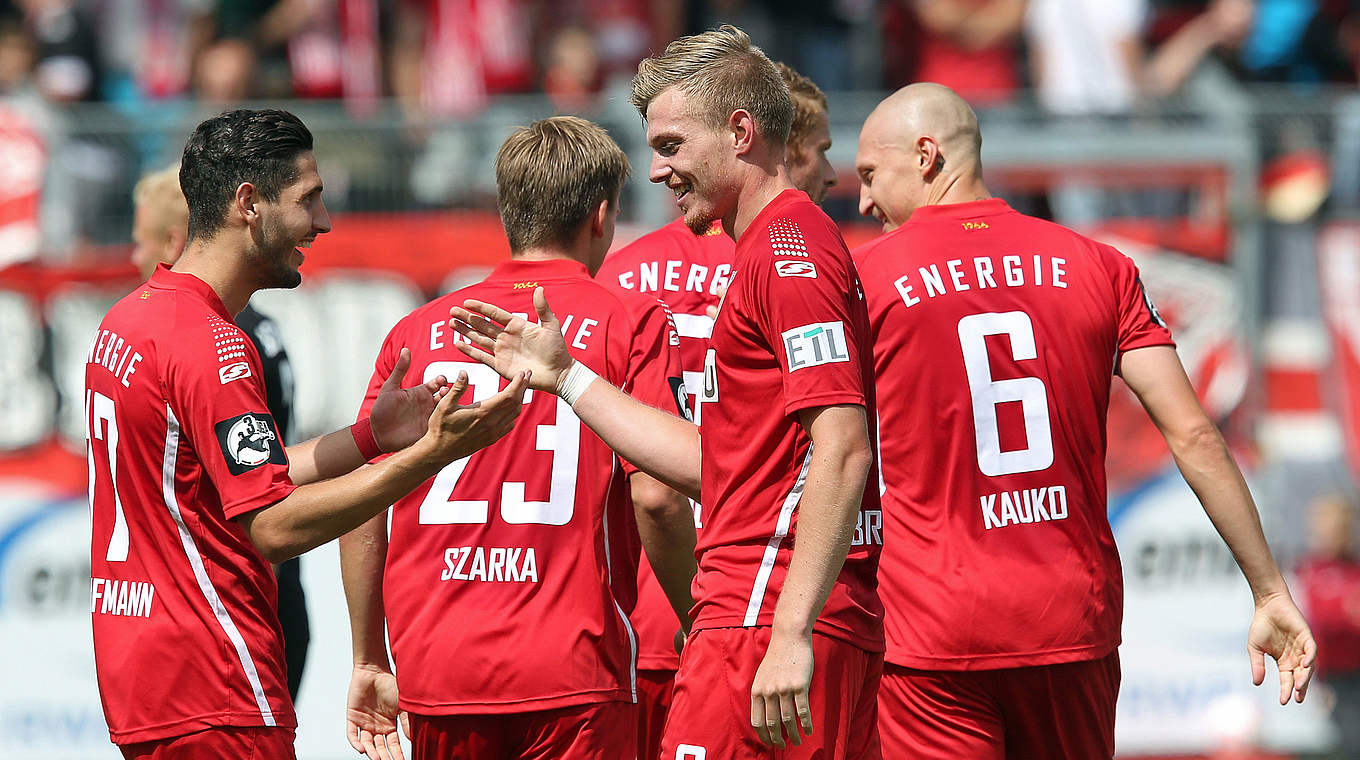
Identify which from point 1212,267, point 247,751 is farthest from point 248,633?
point 1212,267

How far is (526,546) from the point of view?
4.76 metres

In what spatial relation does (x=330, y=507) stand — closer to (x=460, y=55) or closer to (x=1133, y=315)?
(x=1133, y=315)

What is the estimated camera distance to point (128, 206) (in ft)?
33.1

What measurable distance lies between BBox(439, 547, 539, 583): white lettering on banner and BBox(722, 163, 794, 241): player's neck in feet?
3.97

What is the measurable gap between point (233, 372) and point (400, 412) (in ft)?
1.76

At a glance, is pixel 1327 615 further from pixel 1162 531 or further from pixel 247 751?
pixel 247 751

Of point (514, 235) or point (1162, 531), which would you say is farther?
point (1162, 531)

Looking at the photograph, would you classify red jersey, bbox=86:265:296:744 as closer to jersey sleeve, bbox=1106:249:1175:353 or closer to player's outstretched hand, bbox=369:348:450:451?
player's outstretched hand, bbox=369:348:450:451

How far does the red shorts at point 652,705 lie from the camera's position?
585 centimetres

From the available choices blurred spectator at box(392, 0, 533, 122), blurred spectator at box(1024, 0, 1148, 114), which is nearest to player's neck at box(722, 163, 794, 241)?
blurred spectator at box(392, 0, 533, 122)

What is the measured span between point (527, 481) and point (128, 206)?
629 cm

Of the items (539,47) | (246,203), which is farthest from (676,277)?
(539,47)

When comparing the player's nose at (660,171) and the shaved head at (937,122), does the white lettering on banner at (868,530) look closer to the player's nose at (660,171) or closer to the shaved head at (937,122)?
the player's nose at (660,171)

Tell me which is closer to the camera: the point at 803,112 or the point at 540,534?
the point at 540,534
